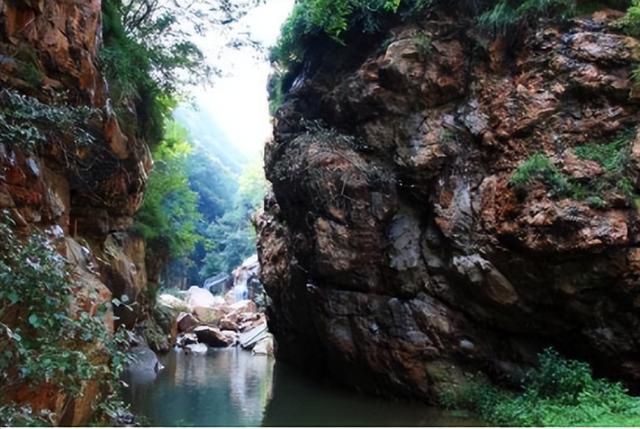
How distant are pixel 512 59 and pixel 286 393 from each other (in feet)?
28.1

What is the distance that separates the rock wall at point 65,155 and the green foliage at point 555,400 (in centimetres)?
626

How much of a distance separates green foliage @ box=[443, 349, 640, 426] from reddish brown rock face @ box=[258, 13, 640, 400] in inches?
17.1

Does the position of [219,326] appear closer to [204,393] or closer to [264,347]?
[264,347]

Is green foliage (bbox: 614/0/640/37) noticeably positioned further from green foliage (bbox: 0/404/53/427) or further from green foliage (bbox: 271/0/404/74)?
green foliage (bbox: 0/404/53/427)

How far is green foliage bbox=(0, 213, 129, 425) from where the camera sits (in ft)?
Answer: 12.0

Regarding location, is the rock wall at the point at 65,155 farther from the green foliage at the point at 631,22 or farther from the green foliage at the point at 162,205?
the green foliage at the point at 631,22

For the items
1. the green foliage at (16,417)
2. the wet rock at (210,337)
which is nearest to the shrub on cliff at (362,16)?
the green foliage at (16,417)

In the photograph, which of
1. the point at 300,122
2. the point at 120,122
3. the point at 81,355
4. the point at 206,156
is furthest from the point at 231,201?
the point at 81,355

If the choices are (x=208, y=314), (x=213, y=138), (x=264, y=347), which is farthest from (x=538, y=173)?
(x=213, y=138)

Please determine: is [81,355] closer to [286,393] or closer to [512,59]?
[286,393]

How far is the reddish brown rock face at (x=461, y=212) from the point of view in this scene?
28.1ft

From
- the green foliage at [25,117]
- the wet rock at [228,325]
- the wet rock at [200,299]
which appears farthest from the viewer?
the wet rock at [200,299]

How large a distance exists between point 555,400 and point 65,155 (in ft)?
26.6

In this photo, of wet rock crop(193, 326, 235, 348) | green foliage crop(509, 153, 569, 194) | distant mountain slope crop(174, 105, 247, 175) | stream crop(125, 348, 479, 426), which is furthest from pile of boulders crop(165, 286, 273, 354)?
distant mountain slope crop(174, 105, 247, 175)
